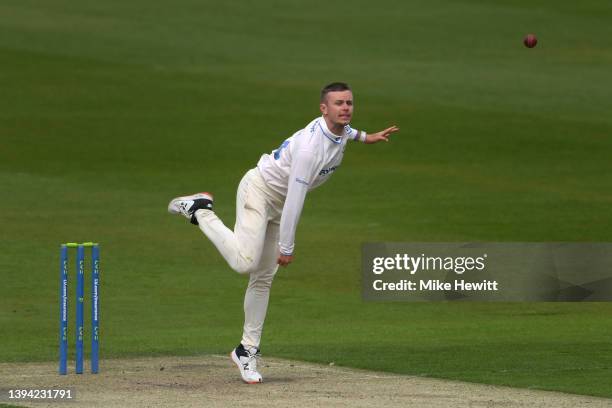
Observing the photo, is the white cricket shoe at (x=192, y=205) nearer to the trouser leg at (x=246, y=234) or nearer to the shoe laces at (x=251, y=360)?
the trouser leg at (x=246, y=234)

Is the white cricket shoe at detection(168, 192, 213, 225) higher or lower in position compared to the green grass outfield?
lower

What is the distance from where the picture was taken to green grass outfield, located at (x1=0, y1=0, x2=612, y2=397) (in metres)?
13.8

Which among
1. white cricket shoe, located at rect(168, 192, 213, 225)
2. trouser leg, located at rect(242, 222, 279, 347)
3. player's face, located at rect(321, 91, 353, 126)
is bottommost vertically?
trouser leg, located at rect(242, 222, 279, 347)

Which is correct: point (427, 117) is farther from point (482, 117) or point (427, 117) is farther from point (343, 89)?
point (343, 89)

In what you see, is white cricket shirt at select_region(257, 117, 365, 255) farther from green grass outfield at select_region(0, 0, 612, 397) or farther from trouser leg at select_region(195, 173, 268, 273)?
green grass outfield at select_region(0, 0, 612, 397)

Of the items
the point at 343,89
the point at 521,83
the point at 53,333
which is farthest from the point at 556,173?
the point at 343,89

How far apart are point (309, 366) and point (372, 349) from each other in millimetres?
1207

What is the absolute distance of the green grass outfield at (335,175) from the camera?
1378cm

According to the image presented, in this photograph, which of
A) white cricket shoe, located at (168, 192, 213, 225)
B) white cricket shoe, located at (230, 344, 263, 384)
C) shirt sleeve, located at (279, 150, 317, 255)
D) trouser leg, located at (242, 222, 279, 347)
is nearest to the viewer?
shirt sleeve, located at (279, 150, 317, 255)

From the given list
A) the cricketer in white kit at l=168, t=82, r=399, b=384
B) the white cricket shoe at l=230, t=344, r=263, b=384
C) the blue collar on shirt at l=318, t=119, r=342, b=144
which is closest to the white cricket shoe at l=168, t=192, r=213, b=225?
the cricketer in white kit at l=168, t=82, r=399, b=384

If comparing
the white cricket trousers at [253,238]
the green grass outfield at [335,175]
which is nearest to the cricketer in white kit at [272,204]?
A: the white cricket trousers at [253,238]

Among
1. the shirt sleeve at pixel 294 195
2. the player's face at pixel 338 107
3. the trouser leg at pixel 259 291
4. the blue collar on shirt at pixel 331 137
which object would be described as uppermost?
the player's face at pixel 338 107

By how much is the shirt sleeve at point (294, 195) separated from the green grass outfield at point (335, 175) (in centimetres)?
167

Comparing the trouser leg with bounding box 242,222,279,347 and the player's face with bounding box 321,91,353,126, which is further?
the trouser leg with bounding box 242,222,279,347
